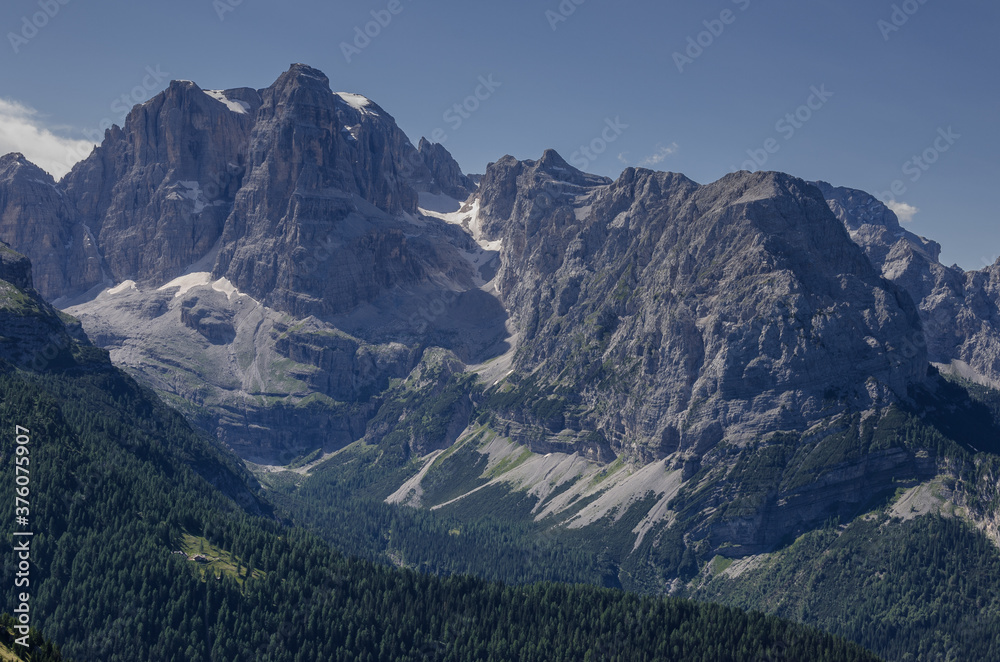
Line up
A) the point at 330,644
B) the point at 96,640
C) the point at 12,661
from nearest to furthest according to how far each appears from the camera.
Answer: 1. the point at 12,661
2. the point at 96,640
3. the point at 330,644

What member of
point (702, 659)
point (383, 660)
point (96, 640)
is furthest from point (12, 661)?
point (702, 659)

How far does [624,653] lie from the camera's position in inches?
7864

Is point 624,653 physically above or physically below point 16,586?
above

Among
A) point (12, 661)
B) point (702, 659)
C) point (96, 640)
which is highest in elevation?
point (702, 659)

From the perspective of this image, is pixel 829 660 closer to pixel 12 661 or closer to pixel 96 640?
pixel 96 640

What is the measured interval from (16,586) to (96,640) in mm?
18580

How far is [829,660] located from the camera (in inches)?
7830

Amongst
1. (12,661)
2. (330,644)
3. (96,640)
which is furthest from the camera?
(330,644)

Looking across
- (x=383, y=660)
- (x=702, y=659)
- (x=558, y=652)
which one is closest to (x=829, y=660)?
(x=702, y=659)

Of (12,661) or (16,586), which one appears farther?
(16,586)

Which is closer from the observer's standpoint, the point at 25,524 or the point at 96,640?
the point at 96,640

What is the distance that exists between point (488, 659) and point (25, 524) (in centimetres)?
9598

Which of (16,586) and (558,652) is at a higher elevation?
(558,652)

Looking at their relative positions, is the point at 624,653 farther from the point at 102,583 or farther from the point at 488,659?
the point at 102,583
